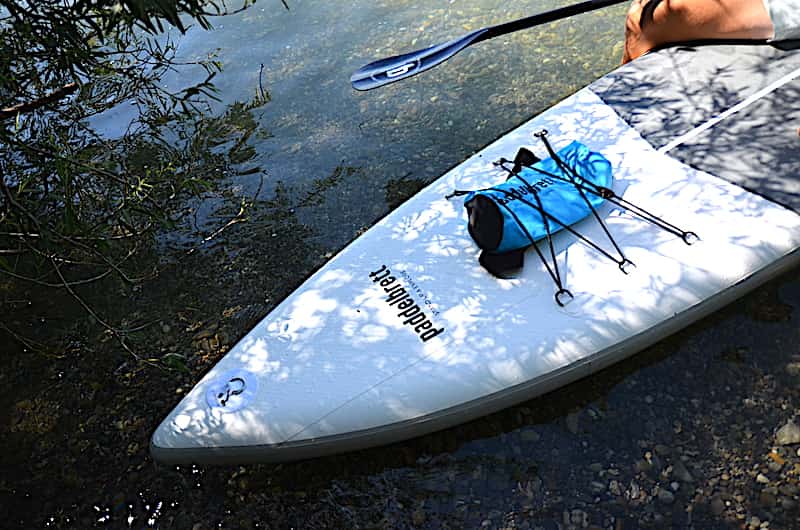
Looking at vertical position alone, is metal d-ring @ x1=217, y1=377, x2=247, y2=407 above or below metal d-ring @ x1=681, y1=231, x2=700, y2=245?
above

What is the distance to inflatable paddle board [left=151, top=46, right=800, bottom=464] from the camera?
7.56 ft

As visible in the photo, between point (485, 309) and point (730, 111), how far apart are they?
147 centimetres

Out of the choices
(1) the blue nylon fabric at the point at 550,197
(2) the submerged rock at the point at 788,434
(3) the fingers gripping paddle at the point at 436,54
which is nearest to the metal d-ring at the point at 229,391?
(1) the blue nylon fabric at the point at 550,197

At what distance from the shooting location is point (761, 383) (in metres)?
2.50

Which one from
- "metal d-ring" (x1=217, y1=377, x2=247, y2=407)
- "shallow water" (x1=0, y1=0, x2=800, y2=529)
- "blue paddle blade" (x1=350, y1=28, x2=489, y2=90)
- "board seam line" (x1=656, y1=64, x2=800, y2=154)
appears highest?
"blue paddle blade" (x1=350, y1=28, x2=489, y2=90)

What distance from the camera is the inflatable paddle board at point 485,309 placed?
2305 millimetres

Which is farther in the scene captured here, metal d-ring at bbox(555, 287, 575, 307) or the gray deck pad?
the gray deck pad

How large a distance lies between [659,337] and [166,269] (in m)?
2.58

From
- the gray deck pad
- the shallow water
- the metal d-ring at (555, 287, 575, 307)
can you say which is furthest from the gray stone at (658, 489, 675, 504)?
the gray deck pad

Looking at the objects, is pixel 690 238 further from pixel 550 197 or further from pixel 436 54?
pixel 436 54

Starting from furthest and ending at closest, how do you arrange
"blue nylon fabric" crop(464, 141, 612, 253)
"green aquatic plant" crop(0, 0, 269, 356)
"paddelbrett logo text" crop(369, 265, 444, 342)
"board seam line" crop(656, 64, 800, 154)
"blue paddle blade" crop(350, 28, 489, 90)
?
"blue paddle blade" crop(350, 28, 489, 90) < "board seam line" crop(656, 64, 800, 154) < "blue nylon fabric" crop(464, 141, 612, 253) < "paddelbrett logo text" crop(369, 265, 444, 342) < "green aquatic plant" crop(0, 0, 269, 356)

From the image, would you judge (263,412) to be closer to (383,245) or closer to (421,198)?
(383,245)

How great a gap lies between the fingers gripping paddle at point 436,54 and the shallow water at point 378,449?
669mm

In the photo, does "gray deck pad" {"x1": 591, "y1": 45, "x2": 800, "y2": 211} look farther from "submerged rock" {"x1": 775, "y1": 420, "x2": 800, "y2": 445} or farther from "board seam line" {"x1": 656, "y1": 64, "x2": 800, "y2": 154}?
"submerged rock" {"x1": 775, "y1": 420, "x2": 800, "y2": 445}
